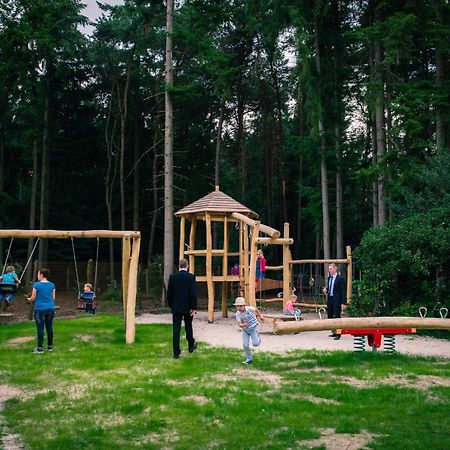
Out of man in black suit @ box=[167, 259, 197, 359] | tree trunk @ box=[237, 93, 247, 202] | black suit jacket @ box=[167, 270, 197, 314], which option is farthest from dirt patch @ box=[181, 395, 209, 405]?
tree trunk @ box=[237, 93, 247, 202]

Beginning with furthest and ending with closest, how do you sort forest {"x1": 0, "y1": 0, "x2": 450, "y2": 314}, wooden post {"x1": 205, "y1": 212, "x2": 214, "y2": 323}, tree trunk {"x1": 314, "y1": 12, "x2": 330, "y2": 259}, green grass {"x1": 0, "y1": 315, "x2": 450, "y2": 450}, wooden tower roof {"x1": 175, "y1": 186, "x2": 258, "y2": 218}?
tree trunk {"x1": 314, "y1": 12, "x2": 330, "y2": 259}
forest {"x1": 0, "y1": 0, "x2": 450, "y2": 314}
wooden tower roof {"x1": 175, "y1": 186, "x2": 258, "y2": 218}
wooden post {"x1": 205, "y1": 212, "x2": 214, "y2": 323}
green grass {"x1": 0, "y1": 315, "x2": 450, "y2": 450}

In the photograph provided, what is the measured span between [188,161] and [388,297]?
2258cm

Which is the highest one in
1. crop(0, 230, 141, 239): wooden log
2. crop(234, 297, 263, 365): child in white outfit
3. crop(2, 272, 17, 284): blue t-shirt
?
crop(0, 230, 141, 239): wooden log

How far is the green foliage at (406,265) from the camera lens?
1717cm

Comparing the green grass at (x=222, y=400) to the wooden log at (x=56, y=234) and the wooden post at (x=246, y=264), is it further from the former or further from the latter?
the wooden post at (x=246, y=264)

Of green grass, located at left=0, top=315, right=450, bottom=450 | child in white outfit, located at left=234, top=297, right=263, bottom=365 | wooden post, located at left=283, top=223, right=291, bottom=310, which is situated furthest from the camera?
wooden post, located at left=283, top=223, right=291, bottom=310

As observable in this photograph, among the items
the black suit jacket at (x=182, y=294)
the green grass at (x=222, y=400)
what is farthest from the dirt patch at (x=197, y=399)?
the black suit jacket at (x=182, y=294)

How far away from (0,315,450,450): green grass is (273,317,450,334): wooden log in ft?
3.38

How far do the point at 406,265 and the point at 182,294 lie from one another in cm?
794

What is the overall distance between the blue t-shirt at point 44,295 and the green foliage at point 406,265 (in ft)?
30.2

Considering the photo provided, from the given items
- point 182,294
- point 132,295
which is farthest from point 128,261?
point 182,294

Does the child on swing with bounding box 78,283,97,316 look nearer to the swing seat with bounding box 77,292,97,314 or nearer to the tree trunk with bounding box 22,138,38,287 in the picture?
the swing seat with bounding box 77,292,97,314

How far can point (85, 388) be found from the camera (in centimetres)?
952

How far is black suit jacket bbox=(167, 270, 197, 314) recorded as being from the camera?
39.6ft
